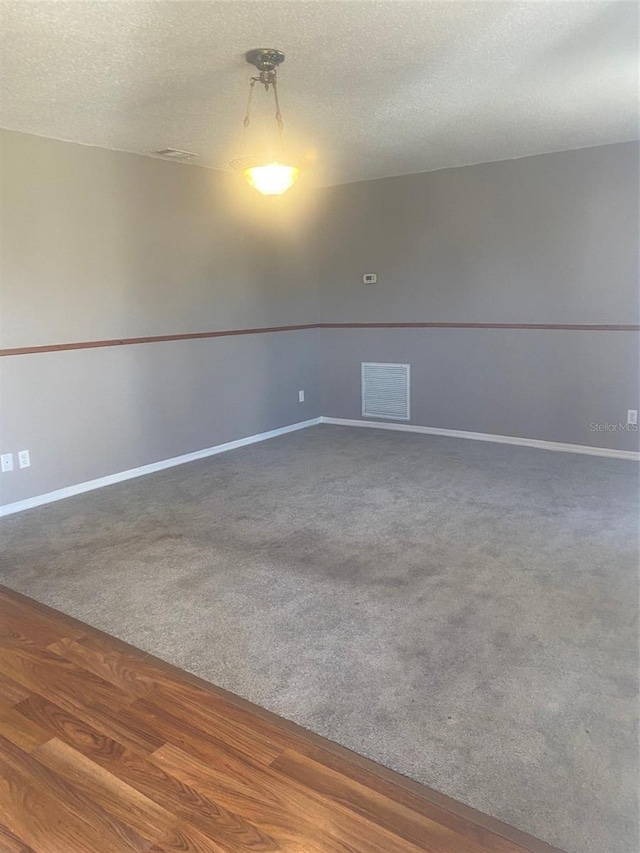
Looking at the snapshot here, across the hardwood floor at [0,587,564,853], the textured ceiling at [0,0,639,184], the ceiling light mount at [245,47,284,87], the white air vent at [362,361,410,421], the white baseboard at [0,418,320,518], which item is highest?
the textured ceiling at [0,0,639,184]

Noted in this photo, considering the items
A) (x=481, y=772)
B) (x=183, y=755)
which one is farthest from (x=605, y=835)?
(x=183, y=755)

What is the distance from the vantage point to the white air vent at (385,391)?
5766 mm

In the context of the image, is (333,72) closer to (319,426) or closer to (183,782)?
(183,782)

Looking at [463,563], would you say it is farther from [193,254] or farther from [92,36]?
[193,254]

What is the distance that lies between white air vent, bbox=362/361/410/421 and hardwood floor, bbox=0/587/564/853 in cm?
397

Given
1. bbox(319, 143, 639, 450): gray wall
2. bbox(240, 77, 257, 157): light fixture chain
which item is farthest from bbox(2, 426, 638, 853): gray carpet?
bbox(240, 77, 257, 157): light fixture chain

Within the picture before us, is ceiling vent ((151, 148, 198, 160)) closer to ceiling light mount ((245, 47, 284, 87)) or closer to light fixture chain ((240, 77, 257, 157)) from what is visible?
light fixture chain ((240, 77, 257, 157))

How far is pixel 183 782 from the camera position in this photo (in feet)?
5.54

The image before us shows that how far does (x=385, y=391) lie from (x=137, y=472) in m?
2.41

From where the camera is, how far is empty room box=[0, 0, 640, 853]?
5.72 ft

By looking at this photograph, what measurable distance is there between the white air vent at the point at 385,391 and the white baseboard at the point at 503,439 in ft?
0.28

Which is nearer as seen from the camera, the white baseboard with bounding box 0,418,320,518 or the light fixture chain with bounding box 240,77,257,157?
the light fixture chain with bounding box 240,77,257,157

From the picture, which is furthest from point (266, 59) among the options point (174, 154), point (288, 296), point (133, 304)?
point (288, 296)

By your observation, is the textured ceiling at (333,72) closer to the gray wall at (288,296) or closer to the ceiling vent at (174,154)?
the ceiling vent at (174,154)
